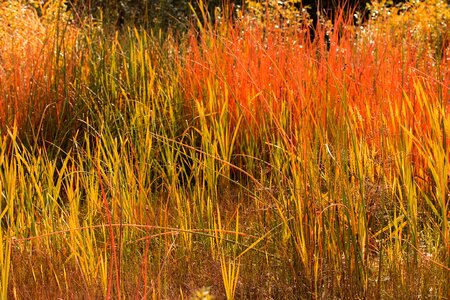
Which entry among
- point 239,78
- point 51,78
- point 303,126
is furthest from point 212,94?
point 303,126

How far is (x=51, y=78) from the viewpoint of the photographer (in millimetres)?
3953

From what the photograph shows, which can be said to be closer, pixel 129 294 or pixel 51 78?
pixel 129 294

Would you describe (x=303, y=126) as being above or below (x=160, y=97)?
above

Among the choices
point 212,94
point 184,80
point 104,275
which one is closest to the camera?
point 104,275

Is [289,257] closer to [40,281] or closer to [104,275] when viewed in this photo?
[104,275]

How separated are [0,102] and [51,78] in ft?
1.28

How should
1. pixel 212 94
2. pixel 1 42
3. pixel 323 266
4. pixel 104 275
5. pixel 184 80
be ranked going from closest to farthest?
pixel 104 275, pixel 323 266, pixel 212 94, pixel 184 80, pixel 1 42

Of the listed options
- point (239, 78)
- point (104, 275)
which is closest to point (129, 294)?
point (104, 275)

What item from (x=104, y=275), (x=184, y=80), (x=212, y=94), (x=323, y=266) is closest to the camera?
(x=104, y=275)

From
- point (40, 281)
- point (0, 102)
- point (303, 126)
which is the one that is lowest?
point (40, 281)

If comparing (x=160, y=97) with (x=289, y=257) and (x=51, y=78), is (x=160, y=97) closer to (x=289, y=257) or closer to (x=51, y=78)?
(x=51, y=78)

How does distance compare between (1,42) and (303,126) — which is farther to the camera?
(1,42)

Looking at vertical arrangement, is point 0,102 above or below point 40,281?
above

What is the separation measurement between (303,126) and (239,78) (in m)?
1.55
